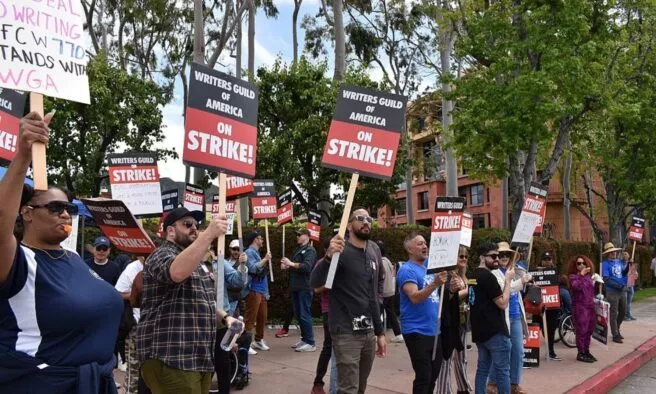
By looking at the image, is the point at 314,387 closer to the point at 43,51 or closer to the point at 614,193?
the point at 43,51

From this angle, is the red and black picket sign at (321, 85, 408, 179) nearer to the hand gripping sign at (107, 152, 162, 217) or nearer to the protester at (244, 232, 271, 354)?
the hand gripping sign at (107, 152, 162, 217)

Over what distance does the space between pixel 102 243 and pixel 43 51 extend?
487 centimetres

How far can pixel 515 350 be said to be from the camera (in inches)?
269

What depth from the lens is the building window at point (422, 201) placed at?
180 ft

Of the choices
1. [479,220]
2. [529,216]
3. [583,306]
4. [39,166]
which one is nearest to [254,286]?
[529,216]

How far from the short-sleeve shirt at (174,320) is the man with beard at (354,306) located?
4.66ft

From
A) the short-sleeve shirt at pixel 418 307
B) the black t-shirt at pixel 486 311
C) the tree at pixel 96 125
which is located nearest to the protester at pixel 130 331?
the short-sleeve shirt at pixel 418 307

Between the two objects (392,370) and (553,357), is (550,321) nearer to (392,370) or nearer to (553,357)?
(553,357)

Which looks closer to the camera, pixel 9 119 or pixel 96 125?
pixel 9 119

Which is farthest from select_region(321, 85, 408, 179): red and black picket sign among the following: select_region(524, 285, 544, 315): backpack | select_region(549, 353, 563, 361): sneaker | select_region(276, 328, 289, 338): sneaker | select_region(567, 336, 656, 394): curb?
select_region(276, 328, 289, 338): sneaker

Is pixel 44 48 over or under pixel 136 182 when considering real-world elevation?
over

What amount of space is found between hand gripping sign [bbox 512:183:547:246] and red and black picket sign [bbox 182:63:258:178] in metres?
4.34

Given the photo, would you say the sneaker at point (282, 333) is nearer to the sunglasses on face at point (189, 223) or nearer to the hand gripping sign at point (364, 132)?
the hand gripping sign at point (364, 132)

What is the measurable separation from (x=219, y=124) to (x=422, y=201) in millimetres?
51864
